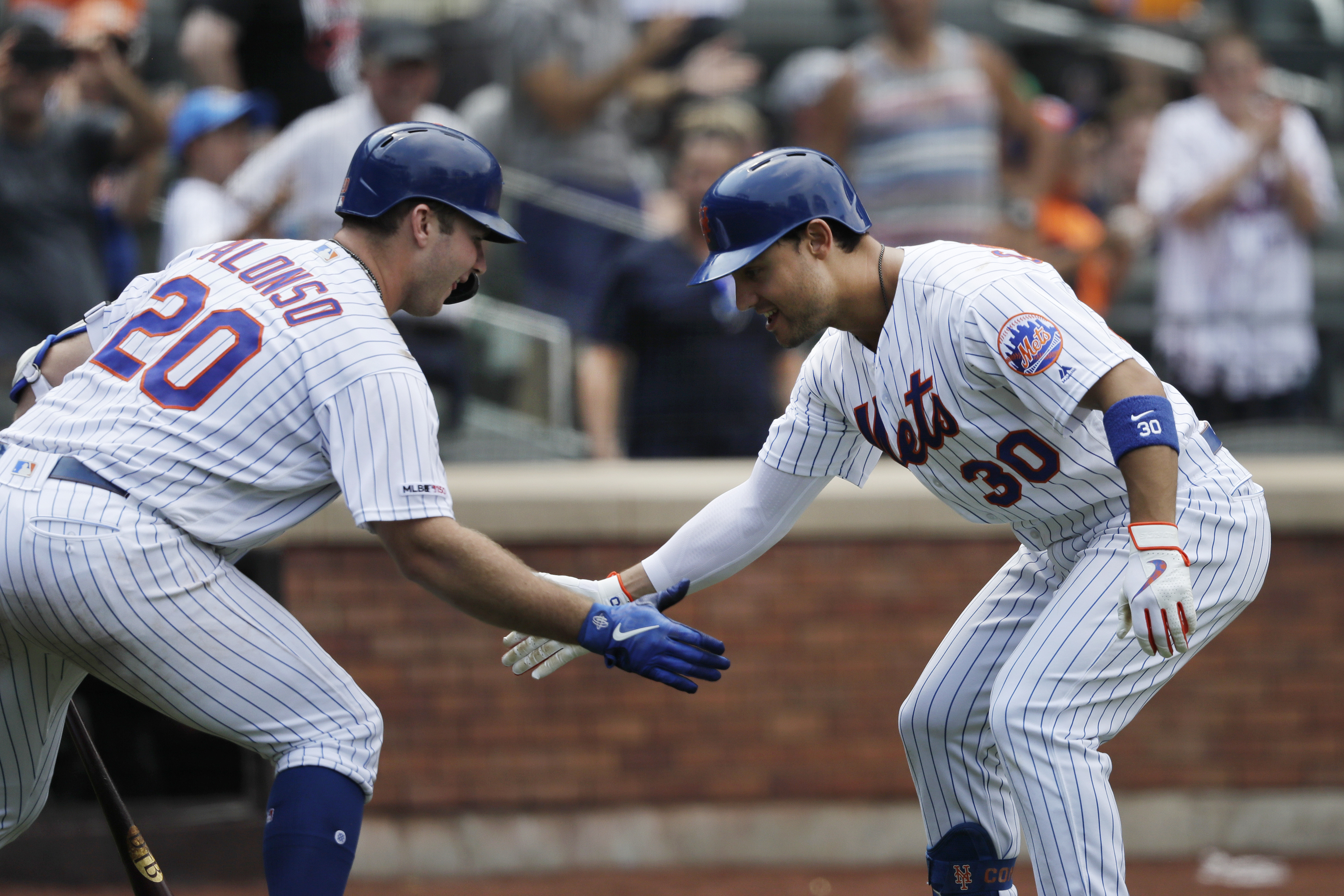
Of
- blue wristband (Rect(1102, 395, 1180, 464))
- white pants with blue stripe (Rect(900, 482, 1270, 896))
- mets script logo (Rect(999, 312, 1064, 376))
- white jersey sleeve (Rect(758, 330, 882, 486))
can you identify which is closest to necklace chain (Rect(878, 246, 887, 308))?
white jersey sleeve (Rect(758, 330, 882, 486))

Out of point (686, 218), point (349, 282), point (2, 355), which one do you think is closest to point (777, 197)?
point (349, 282)

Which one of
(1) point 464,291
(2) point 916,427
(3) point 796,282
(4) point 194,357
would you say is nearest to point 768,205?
(3) point 796,282

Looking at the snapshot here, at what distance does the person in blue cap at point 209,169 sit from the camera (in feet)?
19.8

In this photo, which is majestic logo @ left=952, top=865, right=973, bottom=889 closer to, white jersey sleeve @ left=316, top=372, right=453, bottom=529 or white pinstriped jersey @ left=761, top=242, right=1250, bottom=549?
white pinstriped jersey @ left=761, top=242, right=1250, bottom=549

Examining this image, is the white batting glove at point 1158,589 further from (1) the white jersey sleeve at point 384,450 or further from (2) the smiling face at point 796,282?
(1) the white jersey sleeve at point 384,450

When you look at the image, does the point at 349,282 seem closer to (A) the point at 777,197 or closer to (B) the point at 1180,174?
(A) the point at 777,197

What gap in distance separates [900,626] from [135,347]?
350 cm

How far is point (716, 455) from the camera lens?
6.14 meters

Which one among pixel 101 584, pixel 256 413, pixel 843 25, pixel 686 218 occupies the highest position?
pixel 843 25

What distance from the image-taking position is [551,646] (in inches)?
151

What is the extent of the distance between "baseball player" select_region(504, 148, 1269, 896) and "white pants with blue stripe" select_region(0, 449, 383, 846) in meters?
0.77

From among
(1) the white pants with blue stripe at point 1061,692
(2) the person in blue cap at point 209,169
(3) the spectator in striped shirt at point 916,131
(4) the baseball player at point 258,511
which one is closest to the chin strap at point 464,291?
(4) the baseball player at point 258,511

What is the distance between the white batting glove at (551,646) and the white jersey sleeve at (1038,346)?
1.11 meters

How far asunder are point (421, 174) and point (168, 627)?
1101 mm
